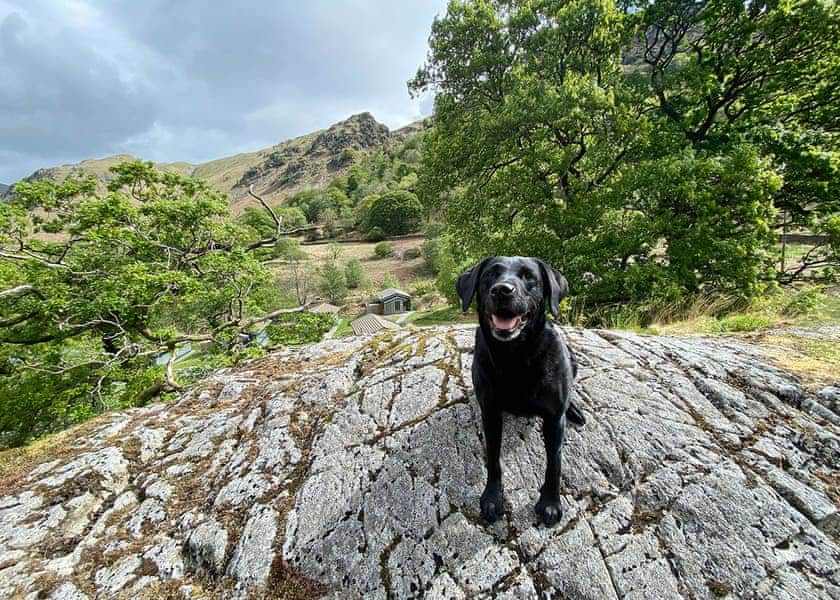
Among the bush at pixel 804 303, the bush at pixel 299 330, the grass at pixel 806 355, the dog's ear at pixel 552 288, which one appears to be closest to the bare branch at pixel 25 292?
the bush at pixel 299 330

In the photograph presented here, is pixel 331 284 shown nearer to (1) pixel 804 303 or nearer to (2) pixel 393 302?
(2) pixel 393 302

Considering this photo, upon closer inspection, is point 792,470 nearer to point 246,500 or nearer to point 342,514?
point 342,514

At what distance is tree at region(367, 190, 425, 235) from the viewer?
6681 centimetres

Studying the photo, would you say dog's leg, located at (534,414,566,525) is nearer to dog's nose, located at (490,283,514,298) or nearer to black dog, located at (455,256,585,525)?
black dog, located at (455,256,585,525)

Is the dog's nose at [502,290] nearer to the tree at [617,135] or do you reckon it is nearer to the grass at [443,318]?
the tree at [617,135]

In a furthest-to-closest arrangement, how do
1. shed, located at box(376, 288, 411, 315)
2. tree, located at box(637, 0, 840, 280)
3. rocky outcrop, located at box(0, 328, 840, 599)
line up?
shed, located at box(376, 288, 411, 315) → tree, located at box(637, 0, 840, 280) → rocky outcrop, located at box(0, 328, 840, 599)

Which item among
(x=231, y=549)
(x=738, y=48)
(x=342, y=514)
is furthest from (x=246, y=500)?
(x=738, y=48)

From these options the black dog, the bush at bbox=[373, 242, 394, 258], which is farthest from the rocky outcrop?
the bush at bbox=[373, 242, 394, 258]

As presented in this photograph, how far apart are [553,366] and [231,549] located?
10.1 ft

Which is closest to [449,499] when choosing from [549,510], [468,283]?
[549,510]

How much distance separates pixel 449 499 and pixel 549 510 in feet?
2.64

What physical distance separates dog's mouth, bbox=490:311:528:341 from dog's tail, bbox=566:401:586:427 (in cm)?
147

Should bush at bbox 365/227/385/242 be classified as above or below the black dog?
above

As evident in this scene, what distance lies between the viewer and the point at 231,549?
8.29ft
